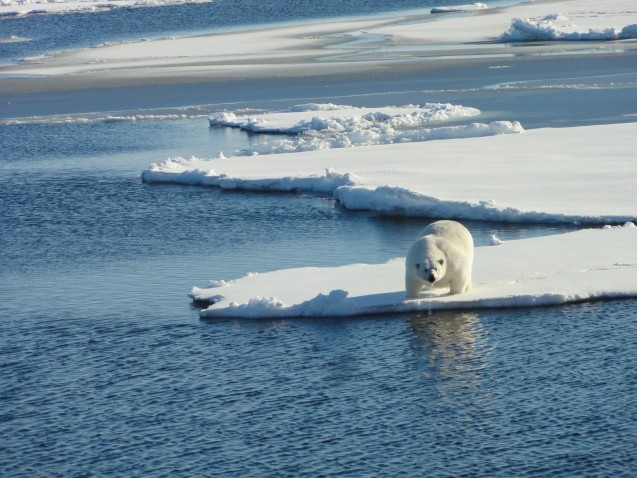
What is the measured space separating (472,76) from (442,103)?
560 centimetres

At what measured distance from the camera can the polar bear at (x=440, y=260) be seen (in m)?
10.6

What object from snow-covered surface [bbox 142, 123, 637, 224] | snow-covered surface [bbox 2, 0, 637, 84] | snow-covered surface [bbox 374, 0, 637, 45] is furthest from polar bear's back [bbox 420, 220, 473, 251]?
snow-covered surface [bbox 374, 0, 637, 45]

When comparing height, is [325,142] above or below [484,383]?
above

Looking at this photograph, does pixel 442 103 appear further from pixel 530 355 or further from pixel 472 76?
pixel 530 355

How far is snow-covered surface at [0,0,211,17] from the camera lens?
7081 centimetres

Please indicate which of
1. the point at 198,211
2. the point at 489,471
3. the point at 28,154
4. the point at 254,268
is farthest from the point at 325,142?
the point at 489,471

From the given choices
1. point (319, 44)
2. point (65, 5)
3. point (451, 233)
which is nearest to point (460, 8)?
point (319, 44)

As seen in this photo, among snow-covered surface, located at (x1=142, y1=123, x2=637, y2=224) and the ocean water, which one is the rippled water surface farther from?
the ocean water

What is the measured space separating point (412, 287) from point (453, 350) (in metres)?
1.17

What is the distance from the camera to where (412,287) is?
35.9 ft

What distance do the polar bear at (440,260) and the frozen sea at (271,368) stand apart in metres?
0.37

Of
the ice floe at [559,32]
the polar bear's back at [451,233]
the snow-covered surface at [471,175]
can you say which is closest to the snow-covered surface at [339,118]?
the snow-covered surface at [471,175]

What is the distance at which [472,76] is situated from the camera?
3103 centimetres

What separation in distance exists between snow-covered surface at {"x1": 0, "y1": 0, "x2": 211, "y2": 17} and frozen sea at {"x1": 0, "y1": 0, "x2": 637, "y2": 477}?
188 feet
